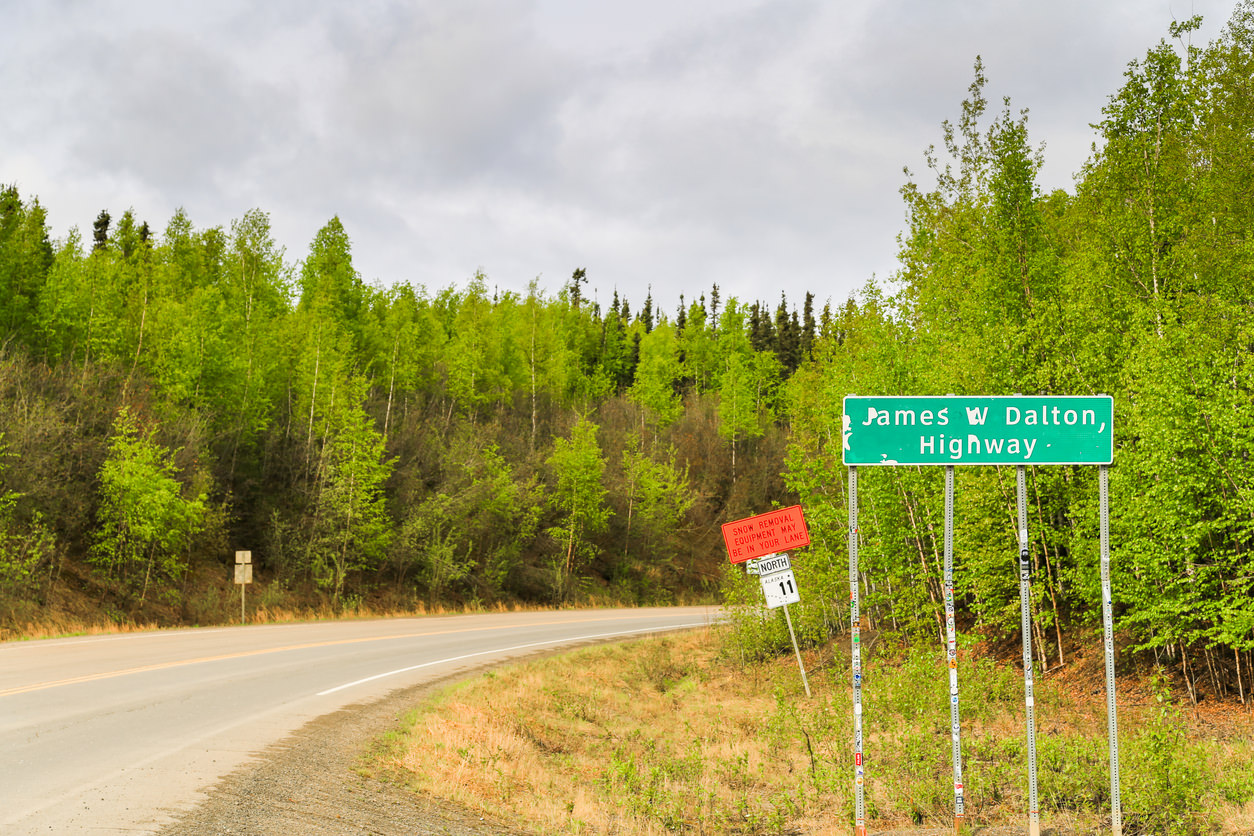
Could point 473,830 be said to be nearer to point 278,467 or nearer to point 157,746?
point 157,746

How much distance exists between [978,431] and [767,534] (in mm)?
8255

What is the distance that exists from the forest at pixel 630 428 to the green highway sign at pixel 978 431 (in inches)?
237

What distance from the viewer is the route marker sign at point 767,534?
46.3 feet

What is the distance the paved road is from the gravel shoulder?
0.86 ft

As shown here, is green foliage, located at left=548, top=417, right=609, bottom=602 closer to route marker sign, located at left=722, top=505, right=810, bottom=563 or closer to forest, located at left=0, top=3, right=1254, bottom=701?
forest, located at left=0, top=3, right=1254, bottom=701

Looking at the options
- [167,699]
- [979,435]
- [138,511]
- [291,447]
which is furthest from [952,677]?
[291,447]

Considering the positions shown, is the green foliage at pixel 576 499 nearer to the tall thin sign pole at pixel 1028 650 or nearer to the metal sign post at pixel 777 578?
the metal sign post at pixel 777 578

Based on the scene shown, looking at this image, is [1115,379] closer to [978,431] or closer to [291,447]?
[978,431]

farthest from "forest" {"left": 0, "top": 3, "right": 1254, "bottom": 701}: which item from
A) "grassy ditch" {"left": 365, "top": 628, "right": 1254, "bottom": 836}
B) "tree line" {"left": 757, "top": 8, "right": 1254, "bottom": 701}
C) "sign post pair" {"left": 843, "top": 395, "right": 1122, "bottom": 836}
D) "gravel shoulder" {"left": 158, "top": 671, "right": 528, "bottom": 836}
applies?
"gravel shoulder" {"left": 158, "top": 671, "right": 528, "bottom": 836}

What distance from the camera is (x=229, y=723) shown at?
963 cm

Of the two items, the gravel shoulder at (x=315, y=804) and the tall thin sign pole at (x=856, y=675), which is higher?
the tall thin sign pole at (x=856, y=675)

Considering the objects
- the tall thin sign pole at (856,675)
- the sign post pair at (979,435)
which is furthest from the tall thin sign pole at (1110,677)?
the tall thin sign pole at (856,675)

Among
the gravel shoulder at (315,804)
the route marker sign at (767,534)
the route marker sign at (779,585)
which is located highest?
the route marker sign at (767,534)

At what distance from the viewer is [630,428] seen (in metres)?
58.4
